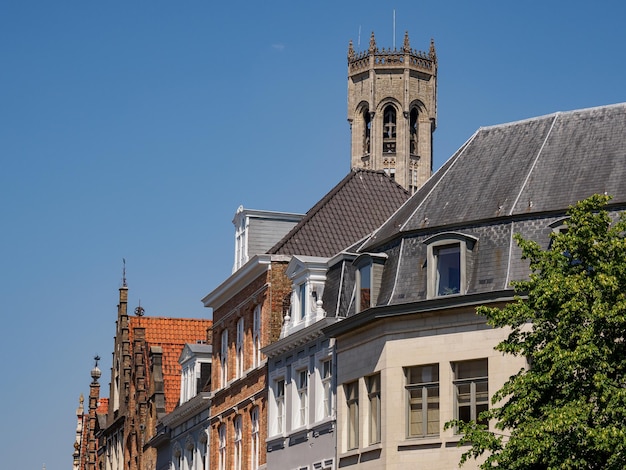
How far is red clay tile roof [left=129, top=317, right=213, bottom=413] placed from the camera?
68188mm

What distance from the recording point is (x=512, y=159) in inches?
1678

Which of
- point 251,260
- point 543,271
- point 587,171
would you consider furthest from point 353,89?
point 543,271

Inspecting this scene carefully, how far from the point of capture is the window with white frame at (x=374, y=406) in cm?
4166

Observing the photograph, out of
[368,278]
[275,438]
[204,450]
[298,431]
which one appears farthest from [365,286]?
[204,450]

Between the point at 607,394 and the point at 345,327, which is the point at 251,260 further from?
the point at 607,394

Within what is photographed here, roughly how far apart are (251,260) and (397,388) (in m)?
11.4

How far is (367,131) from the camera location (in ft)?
483

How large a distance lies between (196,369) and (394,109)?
88.0m

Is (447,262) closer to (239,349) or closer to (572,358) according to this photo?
(572,358)

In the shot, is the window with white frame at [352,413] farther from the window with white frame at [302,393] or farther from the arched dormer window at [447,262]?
the arched dormer window at [447,262]

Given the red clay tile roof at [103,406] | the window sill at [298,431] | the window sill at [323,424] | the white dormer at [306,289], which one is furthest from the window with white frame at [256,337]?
the red clay tile roof at [103,406]

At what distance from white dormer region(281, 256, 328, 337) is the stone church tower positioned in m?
94.2

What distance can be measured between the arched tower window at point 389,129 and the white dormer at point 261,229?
291 feet

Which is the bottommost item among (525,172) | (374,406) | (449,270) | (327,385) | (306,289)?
(374,406)
